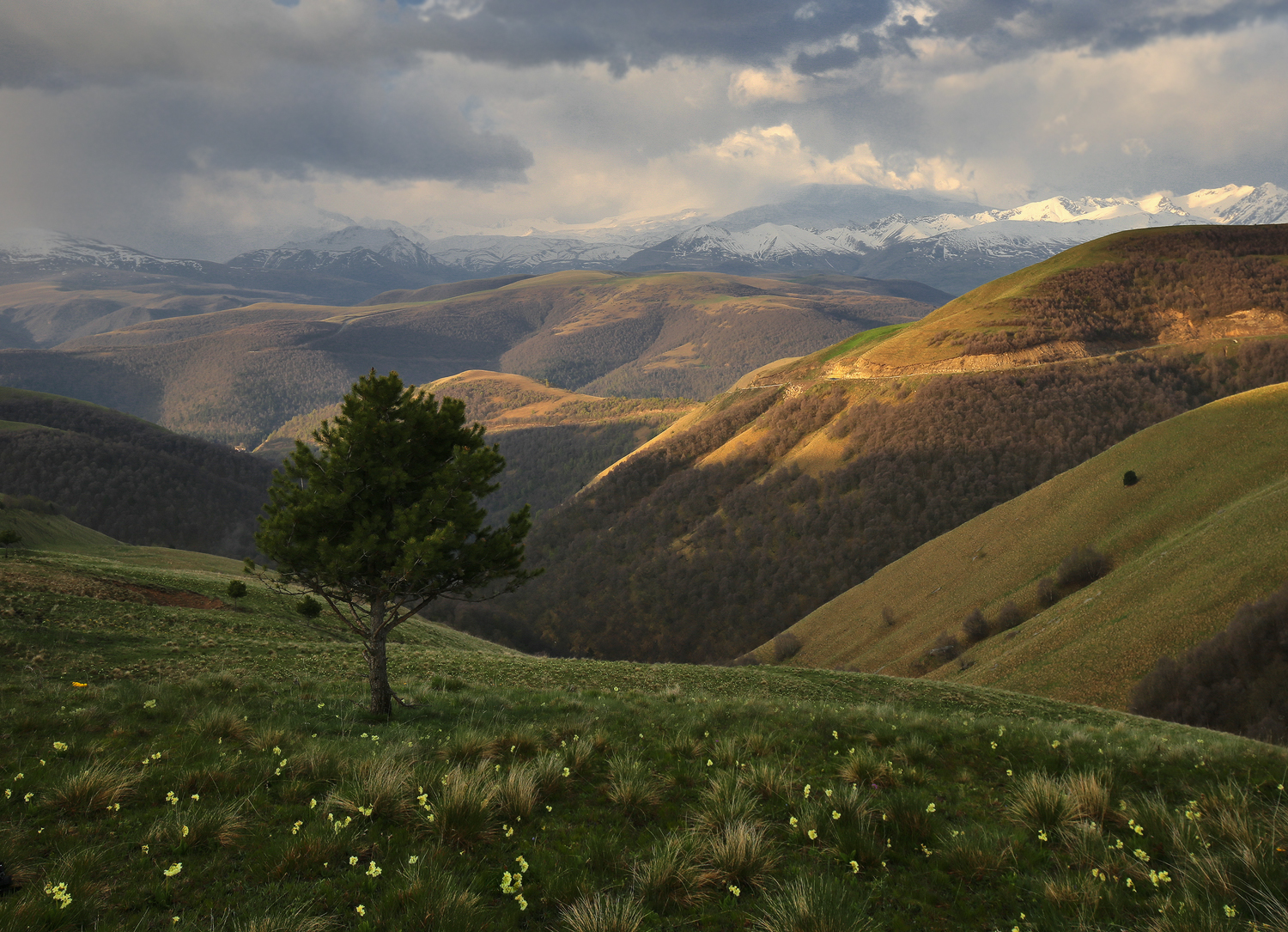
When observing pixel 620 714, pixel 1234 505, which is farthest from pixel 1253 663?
pixel 620 714

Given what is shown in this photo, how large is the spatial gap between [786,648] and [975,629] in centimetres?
2240

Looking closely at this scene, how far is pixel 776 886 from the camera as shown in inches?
259

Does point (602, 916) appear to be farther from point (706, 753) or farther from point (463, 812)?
point (706, 753)

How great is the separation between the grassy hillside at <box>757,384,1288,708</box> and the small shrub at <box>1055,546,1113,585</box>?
964 millimetres

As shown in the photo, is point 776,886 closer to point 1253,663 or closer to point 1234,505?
point 1253,663

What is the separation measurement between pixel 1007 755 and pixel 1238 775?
3268mm

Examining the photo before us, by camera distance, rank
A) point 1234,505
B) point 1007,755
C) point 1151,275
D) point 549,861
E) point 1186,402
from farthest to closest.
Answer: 1. point 1151,275
2. point 1186,402
3. point 1234,505
4. point 1007,755
5. point 549,861

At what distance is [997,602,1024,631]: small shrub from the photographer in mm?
45031

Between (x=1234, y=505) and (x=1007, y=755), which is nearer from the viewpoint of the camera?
(x=1007, y=755)

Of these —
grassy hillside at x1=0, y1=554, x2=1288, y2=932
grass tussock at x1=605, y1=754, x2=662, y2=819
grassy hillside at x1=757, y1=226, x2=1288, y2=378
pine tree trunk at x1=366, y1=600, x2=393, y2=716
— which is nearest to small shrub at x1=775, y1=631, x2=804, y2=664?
grassy hillside at x1=0, y1=554, x2=1288, y2=932

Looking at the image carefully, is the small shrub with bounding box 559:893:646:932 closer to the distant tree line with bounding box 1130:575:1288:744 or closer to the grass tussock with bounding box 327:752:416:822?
the grass tussock with bounding box 327:752:416:822

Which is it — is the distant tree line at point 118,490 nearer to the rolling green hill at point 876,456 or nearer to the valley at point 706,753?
the rolling green hill at point 876,456

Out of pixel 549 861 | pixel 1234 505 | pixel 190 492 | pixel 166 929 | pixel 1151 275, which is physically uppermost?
pixel 1151 275

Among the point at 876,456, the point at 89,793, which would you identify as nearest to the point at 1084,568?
the point at 89,793
